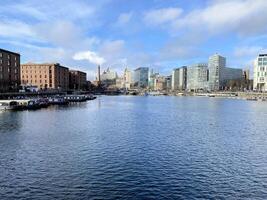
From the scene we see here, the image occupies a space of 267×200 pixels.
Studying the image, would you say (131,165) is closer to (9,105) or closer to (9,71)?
(9,105)

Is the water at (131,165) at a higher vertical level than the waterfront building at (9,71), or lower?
lower

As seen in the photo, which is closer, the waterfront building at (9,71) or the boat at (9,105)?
the boat at (9,105)

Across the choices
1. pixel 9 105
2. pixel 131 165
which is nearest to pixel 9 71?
pixel 9 105

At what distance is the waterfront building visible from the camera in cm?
15079

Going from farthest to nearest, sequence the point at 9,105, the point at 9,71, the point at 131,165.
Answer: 1. the point at 9,71
2. the point at 9,105
3. the point at 131,165

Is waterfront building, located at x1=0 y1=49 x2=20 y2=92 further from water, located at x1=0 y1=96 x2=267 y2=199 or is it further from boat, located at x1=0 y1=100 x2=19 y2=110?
water, located at x1=0 y1=96 x2=267 y2=199

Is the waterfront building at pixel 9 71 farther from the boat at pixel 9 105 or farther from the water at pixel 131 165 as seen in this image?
the water at pixel 131 165

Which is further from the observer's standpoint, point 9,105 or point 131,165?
point 9,105

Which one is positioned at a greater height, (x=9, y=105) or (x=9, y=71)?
(x=9, y=71)

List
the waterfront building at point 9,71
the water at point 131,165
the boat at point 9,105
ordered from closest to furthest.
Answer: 1. the water at point 131,165
2. the boat at point 9,105
3. the waterfront building at point 9,71

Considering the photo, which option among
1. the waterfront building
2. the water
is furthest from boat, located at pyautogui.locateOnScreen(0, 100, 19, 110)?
the water

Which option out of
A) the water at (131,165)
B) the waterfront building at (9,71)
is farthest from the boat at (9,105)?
the water at (131,165)

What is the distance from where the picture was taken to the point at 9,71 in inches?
6250

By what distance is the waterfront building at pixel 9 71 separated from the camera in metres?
151
